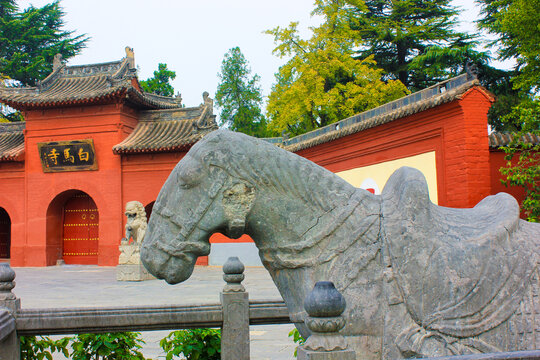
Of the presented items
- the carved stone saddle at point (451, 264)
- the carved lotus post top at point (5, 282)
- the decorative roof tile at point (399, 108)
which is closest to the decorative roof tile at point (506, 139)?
the decorative roof tile at point (399, 108)

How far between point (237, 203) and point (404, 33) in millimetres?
21237

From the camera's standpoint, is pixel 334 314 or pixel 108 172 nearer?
pixel 334 314

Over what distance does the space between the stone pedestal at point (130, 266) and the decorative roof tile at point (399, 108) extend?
5889 mm

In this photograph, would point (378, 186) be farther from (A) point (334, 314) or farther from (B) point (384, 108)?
(A) point (334, 314)

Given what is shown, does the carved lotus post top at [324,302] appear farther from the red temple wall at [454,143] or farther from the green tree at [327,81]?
the green tree at [327,81]

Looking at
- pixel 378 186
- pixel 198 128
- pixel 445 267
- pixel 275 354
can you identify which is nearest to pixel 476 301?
pixel 445 267

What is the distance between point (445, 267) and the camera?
187 centimetres

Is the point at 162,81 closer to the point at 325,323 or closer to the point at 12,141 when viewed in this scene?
the point at 12,141

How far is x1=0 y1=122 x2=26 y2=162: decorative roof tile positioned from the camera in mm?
15742

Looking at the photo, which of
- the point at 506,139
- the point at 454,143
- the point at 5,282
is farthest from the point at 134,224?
the point at 5,282

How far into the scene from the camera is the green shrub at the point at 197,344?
11.8ft

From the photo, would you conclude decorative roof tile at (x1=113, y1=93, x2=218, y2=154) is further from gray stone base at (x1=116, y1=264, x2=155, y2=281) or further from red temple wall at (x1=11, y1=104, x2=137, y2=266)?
gray stone base at (x1=116, y1=264, x2=155, y2=281)

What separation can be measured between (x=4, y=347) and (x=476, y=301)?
2.64 metres

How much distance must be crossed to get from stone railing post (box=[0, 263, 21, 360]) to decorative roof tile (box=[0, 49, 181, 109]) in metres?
12.6
